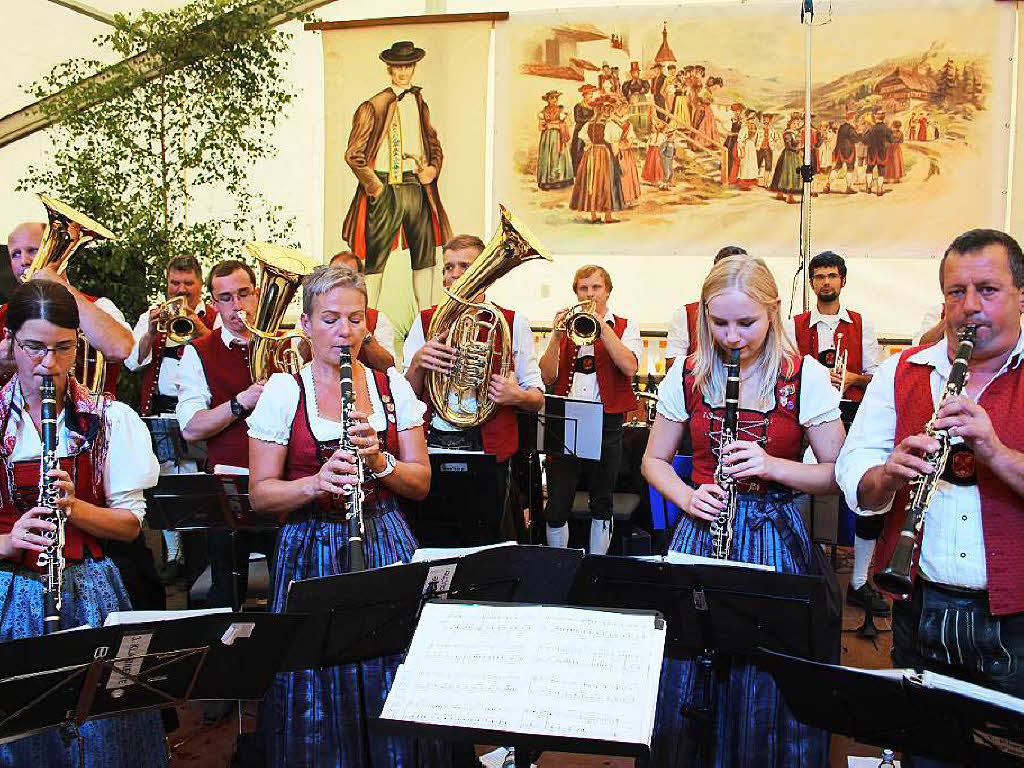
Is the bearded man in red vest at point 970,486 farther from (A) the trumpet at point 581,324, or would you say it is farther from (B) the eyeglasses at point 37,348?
(A) the trumpet at point 581,324

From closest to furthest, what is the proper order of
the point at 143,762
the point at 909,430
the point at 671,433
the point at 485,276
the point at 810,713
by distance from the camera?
1. the point at 810,713
2. the point at 909,430
3. the point at 143,762
4. the point at 671,433
5. the point at 485,276

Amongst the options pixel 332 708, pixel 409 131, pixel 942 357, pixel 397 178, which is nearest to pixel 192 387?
pixel 332 708

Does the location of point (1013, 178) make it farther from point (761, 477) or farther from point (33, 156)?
point (33, 156)

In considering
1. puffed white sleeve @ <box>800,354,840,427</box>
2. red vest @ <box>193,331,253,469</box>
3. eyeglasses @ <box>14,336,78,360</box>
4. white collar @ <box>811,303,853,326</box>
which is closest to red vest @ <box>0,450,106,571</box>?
eyeglasses @ <box>14,336,78,360</box>

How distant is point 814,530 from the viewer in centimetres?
500

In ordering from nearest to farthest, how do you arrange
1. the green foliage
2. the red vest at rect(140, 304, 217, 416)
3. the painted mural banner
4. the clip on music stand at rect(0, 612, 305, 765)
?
1. the clip on music stand at rect(0, 612, 305, 765)
2. the red vest at rect(140, 304, 217, 416)
3. the green foliage
4. the painted mural banner

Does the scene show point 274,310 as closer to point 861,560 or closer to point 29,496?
→ point 29,496

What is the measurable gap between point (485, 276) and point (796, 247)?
4679 millimetres

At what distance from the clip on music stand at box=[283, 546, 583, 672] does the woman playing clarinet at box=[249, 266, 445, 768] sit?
15.5 inches

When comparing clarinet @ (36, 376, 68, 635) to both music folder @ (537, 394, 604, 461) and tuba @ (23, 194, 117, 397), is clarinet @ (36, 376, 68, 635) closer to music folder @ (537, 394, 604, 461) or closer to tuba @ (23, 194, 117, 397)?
tuba @ (23, 194, 117, 397)

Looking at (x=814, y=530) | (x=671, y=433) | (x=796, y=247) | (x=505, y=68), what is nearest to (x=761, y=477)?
(x=671, y=433)

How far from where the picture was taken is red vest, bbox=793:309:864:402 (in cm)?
657

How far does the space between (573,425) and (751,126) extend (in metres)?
4.41

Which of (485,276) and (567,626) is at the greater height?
(485,276)
